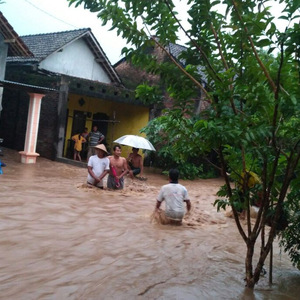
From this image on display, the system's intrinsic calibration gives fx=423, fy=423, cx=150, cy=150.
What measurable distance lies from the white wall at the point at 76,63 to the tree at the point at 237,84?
15.3 m

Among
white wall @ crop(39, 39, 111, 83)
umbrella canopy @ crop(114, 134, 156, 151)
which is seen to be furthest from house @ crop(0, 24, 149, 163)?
umbrella canopy @ crop(114, 134, 156, 151)

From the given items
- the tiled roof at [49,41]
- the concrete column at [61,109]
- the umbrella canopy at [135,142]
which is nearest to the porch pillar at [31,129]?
the concrete column at [61,109]

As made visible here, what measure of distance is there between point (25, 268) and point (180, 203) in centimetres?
350

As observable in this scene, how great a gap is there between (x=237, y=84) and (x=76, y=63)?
17.6 meters

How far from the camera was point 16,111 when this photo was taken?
1791 cm

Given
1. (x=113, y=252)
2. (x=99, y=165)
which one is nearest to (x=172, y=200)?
(x=113, y=252)

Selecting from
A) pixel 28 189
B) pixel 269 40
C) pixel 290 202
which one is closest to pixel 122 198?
pixel 28 189

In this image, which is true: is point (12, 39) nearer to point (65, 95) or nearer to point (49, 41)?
point (65, 95)

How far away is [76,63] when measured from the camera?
809 inches

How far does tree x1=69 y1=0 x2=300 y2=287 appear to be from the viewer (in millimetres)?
3744

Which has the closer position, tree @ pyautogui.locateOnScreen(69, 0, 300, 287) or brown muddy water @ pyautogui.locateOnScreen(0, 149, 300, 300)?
tree @ pyautogui.locateOnScreen(69, 0, 300, 287)

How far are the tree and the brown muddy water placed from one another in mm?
890

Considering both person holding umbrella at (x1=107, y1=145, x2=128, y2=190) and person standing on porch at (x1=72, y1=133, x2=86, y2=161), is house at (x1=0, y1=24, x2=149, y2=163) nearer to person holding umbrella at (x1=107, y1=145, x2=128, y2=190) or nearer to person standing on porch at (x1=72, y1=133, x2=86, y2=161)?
person standing on porch at (x1=72, y1=133, x2=86, y2=161)

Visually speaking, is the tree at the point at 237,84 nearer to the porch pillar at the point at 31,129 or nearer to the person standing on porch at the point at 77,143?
the porch pillar at the point at 31,129
